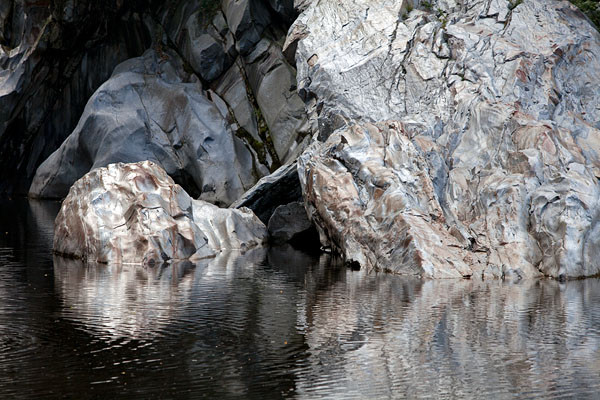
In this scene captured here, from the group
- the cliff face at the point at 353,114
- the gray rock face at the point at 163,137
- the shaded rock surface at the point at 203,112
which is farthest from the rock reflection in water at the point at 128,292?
the gray rock face at the point at 163,137

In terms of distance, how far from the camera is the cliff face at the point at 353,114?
25.7m

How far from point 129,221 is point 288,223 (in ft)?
28.7

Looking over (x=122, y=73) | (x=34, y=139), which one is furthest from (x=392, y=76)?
(x=34, y=139)

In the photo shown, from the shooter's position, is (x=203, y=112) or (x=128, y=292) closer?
(x=128, y=292)

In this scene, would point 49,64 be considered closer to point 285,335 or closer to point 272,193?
point 272,193

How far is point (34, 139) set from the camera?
167 feet

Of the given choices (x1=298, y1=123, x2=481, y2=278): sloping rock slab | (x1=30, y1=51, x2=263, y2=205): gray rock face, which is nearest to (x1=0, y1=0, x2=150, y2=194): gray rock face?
(x1=30, y1=51, x2=263, y2=205): gray rock face

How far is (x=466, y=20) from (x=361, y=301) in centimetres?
1863

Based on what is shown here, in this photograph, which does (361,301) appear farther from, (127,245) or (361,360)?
(127,245)

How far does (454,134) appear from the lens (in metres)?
30.2

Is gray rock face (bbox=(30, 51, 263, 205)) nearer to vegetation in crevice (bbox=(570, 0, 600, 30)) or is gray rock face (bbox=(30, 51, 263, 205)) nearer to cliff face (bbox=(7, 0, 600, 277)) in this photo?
cliff face (bbox=(7, 0, 600, 277))

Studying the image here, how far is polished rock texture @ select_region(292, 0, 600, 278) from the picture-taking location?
25.0m

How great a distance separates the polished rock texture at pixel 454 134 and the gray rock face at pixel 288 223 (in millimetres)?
3110

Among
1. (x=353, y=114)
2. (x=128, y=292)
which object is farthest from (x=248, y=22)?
(x=128, y=292)
